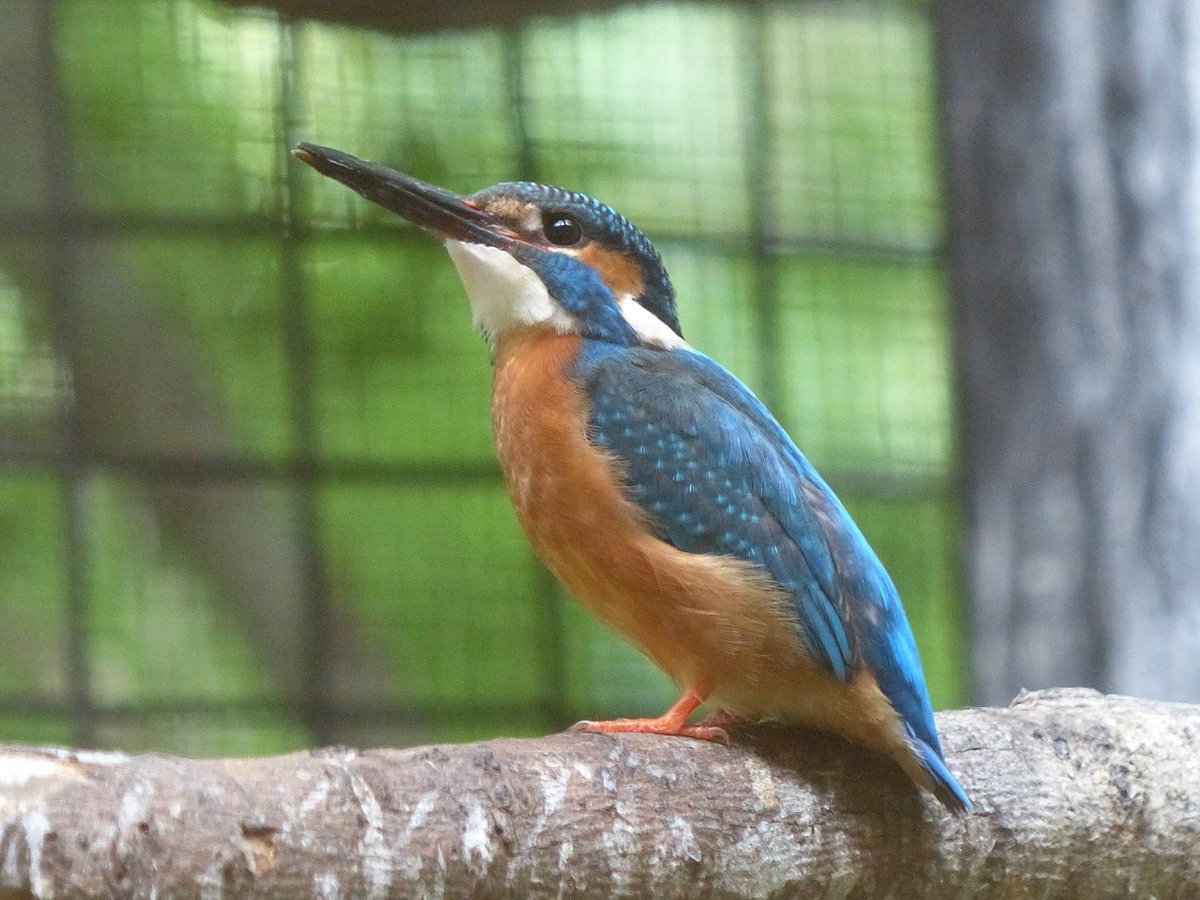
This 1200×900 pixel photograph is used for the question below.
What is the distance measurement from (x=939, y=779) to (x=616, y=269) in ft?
3.12

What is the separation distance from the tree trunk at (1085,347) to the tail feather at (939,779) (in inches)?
62.2

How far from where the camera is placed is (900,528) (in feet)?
13.5

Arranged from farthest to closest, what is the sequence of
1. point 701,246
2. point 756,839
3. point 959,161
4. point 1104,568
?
point 701,246, point 959,161, point 1104,568, point 756,839

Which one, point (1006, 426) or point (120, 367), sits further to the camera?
point (120, 367)

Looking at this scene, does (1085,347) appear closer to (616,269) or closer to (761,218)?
(761,218)

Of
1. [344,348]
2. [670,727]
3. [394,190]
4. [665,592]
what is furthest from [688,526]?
[344,348]

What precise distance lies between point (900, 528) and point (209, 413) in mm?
1906

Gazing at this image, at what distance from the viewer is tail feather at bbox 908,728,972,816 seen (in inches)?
76.8

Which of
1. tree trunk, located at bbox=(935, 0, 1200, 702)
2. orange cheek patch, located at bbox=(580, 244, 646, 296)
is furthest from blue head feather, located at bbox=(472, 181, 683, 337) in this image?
tree trunk, located at bbox=(935, 0, 1200, 702)

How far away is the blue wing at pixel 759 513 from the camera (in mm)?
2062

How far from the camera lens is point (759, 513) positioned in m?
2.12

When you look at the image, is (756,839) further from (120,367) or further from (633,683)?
(120,367)

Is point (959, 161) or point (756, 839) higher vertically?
point (959, 161)

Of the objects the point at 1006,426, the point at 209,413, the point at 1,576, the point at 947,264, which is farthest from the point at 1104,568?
the point at 1,576
